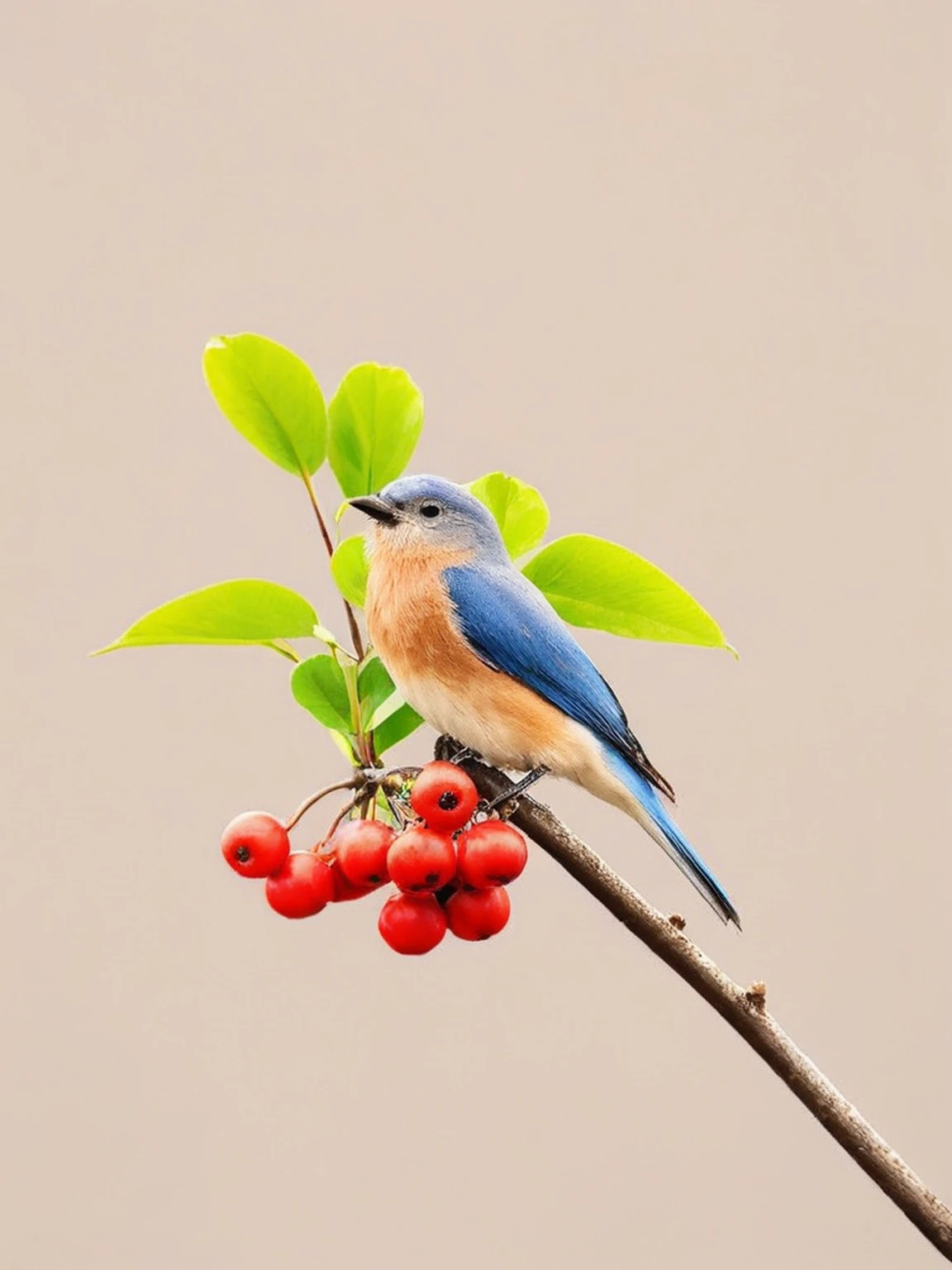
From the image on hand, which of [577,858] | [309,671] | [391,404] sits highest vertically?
[391,404]

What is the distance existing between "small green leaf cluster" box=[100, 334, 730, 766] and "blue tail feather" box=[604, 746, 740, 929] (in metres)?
0.13

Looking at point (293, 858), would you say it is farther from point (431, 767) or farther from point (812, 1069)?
point (812, 1069)

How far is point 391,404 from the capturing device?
906mm

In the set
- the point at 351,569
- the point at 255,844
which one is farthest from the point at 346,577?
the point at 255,844

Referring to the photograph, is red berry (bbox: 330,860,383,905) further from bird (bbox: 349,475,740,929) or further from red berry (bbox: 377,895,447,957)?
bird (bbox: 349,475,740,929)

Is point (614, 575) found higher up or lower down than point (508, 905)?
higher up

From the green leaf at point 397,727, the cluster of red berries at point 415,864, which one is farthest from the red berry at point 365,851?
the green leaf at point 397,727

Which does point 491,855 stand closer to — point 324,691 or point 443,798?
point 443,798

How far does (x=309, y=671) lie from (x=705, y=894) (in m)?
0.33

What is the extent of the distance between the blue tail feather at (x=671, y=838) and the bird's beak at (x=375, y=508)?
0.80 feet

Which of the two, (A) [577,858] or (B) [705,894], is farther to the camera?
(B) [705,894]

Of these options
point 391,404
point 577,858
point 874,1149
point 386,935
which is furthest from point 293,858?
point 874,1149

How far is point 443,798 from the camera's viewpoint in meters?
0.82

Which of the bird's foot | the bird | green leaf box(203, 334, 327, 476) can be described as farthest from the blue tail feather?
green leaf box(203, 334, 327, 476)
